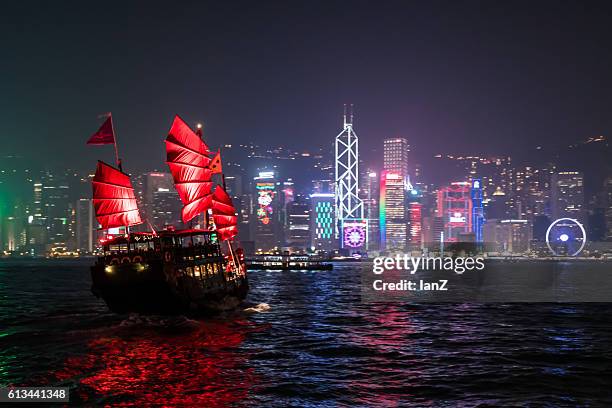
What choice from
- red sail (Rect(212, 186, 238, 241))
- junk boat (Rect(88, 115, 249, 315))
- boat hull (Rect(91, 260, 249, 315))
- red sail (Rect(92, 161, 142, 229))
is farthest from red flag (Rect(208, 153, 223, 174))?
boat hull (Rect(91, 260, 249, 315))

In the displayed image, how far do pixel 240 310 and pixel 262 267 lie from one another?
107 m

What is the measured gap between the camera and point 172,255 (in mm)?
41375

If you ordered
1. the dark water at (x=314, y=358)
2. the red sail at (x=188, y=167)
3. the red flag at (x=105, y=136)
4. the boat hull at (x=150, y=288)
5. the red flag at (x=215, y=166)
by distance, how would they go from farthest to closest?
the red flag at (x=215, y=166) < the red sail at (x=188, y=167) < the red flag at (x=105, y=136) < the boat hull at (x=150, y=288) < the dark water at (x=314, y=358)

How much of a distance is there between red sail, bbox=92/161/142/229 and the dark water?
26.1 feet

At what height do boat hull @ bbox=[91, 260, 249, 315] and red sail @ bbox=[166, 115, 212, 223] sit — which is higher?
red sail @ bbox=[166, 115, 212, 223]

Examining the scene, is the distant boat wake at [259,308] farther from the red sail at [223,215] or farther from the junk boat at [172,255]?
the red sail at [223,215]

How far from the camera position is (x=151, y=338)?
3531 cm

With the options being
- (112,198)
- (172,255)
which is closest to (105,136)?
(112,198)

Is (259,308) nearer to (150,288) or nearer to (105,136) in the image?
(150,288)

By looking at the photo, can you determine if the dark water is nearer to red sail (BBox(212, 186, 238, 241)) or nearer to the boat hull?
the boat hull

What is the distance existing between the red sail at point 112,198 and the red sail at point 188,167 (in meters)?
4.27

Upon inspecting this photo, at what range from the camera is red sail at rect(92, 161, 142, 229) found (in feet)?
166

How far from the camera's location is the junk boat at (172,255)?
40.7 m

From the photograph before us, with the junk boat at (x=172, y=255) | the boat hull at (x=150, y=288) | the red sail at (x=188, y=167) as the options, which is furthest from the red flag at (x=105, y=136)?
the boat hull at (x=150, y=288)
